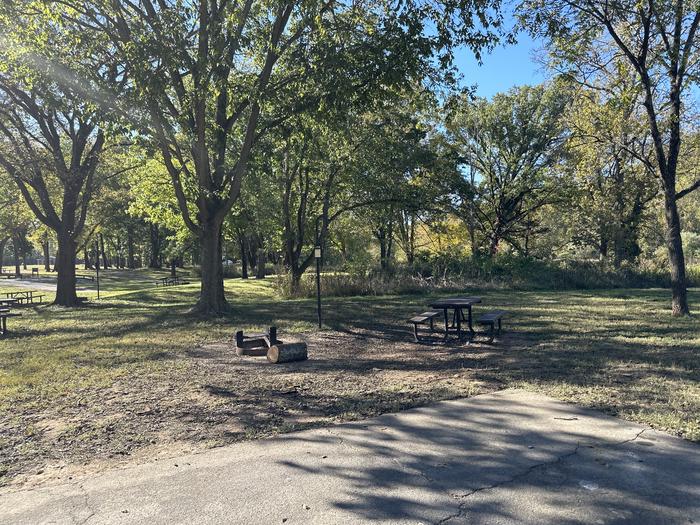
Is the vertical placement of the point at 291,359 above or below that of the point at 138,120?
below

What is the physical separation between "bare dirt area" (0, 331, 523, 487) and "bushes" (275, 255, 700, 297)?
11789mm

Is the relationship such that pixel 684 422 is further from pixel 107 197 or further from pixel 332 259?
pixel 332 259

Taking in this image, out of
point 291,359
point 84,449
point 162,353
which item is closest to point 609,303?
point 291,359

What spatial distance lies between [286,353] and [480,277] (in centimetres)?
1566

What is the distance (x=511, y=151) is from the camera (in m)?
31.0

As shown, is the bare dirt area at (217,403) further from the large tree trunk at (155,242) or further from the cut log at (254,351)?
the large tree trunk at (155,242)

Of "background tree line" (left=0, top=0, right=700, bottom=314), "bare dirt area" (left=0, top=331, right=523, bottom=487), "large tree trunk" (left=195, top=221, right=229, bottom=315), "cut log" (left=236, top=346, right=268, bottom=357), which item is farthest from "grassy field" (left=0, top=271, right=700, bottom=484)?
"background tree line" (left=0, top=0, right=700, bottom=314)

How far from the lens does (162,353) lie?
867cm

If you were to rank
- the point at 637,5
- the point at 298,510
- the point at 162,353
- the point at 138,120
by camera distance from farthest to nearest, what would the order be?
the point at 138,120 < the point at 637,5 < the point at 162,353 < the point at 298,510

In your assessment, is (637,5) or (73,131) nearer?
(637,5)

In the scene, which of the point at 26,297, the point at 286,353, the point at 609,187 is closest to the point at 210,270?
the point at 286,353

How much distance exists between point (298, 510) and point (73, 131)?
776 inches

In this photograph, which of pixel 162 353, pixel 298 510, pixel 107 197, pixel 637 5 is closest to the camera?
pixel 298 510

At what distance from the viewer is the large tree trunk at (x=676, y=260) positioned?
1165 centimetres
